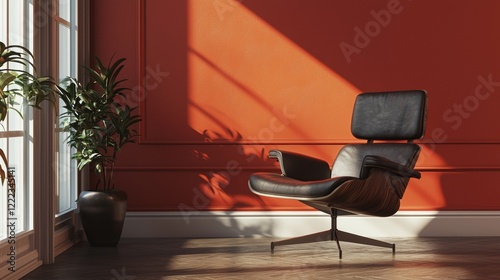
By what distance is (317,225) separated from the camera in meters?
5.57

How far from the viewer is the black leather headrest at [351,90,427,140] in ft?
15.4

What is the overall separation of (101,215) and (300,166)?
1.35 meters

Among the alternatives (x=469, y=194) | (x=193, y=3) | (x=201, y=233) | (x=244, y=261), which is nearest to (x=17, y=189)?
(x=244, y=261)

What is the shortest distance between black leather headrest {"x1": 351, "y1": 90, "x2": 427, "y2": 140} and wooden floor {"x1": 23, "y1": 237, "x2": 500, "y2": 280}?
0.76m

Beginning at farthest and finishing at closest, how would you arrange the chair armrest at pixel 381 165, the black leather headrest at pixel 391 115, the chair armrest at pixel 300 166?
the chair armrest at pixel 300 166 < the black leather headrest at pixel 391 115 < the chair armrest at pixel 381 165

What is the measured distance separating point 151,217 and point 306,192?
64.4 inches

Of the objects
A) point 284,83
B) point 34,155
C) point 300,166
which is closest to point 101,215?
point 34,155

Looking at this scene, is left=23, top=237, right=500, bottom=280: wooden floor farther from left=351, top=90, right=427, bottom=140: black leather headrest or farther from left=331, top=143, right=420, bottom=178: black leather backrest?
left=351, top=90, right=427, bottom=140: black leather headrest

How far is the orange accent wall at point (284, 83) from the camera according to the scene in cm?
557
